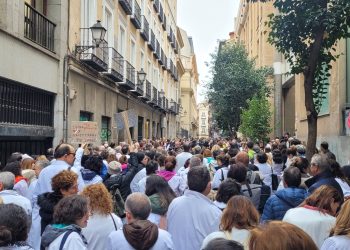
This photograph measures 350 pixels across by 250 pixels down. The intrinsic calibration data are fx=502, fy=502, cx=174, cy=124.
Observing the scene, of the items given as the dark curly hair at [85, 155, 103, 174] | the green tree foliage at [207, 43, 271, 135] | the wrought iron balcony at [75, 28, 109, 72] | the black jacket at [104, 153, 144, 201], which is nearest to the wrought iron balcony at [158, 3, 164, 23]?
the green tree foliage at [207, 43, 271, 135]

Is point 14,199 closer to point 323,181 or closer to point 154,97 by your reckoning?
point 323,181

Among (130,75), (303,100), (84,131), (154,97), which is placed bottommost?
(84,131)

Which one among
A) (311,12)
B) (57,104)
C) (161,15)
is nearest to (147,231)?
(311,12)

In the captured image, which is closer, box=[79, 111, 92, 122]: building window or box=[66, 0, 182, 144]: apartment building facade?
box=[66, 0, 182, 144]: apartment building facade

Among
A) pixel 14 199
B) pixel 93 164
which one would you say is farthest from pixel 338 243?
pixel 93 164

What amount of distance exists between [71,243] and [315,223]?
2041 millimetres

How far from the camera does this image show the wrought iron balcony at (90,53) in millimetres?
15320

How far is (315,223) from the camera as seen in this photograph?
428 cm

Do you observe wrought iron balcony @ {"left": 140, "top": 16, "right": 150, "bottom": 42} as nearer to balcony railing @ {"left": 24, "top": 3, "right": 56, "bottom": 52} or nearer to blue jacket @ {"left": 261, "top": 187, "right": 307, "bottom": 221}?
balcony railing @ {"left": 24, "top": 3, "right": 56, "bottom": 52}

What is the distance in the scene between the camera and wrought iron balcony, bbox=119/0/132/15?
21656mm

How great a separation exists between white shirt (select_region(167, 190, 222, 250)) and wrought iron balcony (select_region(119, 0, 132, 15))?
17.7m

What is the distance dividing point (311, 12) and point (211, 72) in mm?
23374

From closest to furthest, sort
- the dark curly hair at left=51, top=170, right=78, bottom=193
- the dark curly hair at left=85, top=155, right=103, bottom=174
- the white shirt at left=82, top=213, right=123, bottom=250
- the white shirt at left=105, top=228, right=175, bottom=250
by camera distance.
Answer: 1. the white shirt at left=105, top=228, right=175, bottom=250
2. the white shirt at left=82, top=213, right=123, bottom=250
3. the dark curly hair at left=51, top=170, right=78, bottom=193
4. the dark curly hair at left=85, top=155, right=103, bottom=174

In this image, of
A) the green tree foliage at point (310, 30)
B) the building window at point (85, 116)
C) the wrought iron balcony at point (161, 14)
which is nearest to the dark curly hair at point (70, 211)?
the green tree foliage at point (310, 30)
